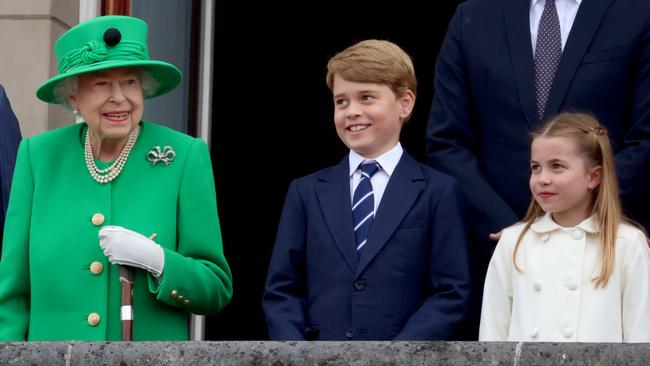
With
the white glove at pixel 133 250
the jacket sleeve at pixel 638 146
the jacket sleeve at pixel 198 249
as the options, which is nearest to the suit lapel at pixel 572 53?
the jacket sleeve at pixel 638 146

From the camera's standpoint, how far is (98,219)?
17.3ft

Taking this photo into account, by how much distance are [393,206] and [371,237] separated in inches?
4.5

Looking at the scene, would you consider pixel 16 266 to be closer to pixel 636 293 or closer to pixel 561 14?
pixel 636 293

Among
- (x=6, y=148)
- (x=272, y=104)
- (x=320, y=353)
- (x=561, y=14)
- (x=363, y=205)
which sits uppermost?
(x=272, y=104)

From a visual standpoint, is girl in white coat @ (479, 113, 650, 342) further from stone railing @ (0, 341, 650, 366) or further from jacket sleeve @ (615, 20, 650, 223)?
stone railing @ (0, 341, 650, 366)

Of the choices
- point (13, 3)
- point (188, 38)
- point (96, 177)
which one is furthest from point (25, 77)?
point (96, 177)

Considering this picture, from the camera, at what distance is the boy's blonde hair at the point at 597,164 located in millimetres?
5133

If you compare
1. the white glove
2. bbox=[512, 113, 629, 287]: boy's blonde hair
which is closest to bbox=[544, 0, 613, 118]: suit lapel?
bbox=[512, 113, 629, 287]: boy's blonde hair

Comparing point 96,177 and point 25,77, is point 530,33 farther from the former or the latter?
point 25,77

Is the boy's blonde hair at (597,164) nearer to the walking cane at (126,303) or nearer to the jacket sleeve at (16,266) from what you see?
the walking cane at (126,303)

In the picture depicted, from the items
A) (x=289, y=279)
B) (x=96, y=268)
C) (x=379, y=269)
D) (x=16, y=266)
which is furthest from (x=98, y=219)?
(x=379, y=269)

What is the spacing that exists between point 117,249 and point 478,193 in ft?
3.79

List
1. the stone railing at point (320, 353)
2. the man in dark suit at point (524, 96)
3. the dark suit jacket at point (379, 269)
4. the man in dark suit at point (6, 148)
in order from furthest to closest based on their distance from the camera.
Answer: the man in dark suit at point (6, 148) → the man in dark suit at point (524, 96) → the dark suit jacket at point (379, 269) → the stone railing at point (320, 353)

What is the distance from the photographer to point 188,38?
8.31 metres
